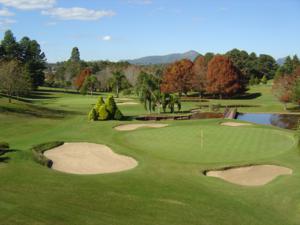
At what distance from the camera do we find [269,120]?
4934cm

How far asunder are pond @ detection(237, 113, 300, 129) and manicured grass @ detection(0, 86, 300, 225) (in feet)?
66.8

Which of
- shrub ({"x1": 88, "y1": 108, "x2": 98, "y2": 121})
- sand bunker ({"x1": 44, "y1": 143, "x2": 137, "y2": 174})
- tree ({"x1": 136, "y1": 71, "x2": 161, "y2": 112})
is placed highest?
tree ({"x1": 136, "y1": 71, "x2": 161, "y2": 112})

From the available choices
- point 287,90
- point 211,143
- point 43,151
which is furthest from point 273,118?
point 43,151

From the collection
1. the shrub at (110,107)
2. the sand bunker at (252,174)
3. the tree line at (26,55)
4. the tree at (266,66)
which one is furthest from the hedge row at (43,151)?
the tree at (266,66)

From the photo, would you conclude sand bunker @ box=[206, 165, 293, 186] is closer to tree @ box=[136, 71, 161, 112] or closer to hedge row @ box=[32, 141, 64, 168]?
hedge row @ box=[32, 141, 64, 168]

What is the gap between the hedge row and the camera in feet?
62.5

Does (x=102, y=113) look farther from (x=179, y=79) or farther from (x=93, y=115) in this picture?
(x=179, y=79)

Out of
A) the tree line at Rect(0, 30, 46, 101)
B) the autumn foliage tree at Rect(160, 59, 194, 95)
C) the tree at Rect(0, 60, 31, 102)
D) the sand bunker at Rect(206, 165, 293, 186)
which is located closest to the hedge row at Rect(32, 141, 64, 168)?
the sand bunker at Rect(206, 165, 293, 186)

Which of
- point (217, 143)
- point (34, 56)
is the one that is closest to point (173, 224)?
point (217, 143)

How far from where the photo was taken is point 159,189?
15.0 metres

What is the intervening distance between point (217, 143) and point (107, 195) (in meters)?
12.9

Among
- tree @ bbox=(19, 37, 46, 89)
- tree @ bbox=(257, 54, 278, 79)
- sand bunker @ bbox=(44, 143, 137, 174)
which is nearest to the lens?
sand bunker @ bbox=(44, 143, 137, 174)

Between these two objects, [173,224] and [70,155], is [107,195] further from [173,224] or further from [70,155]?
[70,155]

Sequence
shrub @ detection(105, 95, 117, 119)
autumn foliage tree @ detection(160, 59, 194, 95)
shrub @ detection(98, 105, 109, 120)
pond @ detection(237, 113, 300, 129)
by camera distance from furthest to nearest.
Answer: autumn foliage tree @ detection(160, 59, 194, 95)
pond @ detection(237, 113, 300, 129)
shrub @ detection(105, 95, 117, 119)
shrub @ detection(98, 105, 109, 120)
